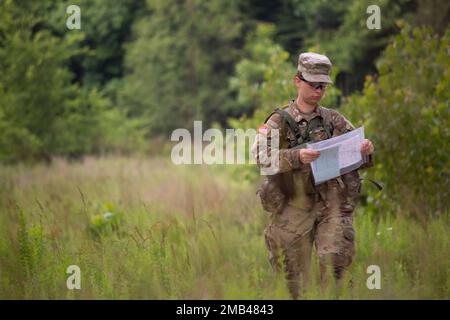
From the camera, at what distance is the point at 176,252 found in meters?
5.79

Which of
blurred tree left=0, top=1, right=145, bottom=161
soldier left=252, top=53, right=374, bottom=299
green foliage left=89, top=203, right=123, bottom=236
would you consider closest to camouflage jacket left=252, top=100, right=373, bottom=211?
soldier left=252, top=53, right=374, bottom=299

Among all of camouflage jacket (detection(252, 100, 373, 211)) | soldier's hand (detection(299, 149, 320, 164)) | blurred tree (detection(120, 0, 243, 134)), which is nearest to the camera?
soldier's hand (detection(299, 149, 320, 164))

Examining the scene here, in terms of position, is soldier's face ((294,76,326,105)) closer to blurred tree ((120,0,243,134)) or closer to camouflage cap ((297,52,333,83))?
camouflage cap ((297,52,333,83))

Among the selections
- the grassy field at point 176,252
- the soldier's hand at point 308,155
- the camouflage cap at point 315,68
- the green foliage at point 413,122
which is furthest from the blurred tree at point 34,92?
the soldier's hand at point 308,155

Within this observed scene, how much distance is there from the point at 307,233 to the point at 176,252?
1.37 metres

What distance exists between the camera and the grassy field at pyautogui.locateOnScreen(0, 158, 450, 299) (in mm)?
4582

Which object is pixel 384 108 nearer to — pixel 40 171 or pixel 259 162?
pixel 259 162

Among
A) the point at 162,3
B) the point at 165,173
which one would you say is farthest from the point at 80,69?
the point at 165,173

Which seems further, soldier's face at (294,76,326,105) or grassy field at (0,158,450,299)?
soldier's face at (294,76,326,105)

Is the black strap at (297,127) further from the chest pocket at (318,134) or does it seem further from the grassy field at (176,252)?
the grassy field at (176,252)

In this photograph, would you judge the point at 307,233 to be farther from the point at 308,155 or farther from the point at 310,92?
the point at 310,92

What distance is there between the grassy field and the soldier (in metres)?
0.18

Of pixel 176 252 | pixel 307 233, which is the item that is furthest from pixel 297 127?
pixel 176 252

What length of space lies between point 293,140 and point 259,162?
0.96ft
